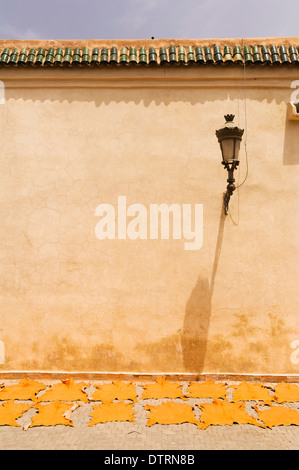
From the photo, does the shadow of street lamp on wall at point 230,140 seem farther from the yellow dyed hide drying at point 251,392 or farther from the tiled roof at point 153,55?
the yellow dyed hide drying at point 251,392

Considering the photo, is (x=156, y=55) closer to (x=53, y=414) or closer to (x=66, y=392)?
(x=66, y=392)

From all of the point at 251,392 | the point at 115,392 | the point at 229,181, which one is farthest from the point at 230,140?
the point at 115,392

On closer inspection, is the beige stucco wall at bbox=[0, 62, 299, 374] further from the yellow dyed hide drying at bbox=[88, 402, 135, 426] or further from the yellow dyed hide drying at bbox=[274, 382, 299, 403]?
the yellow dyed hide drying at bbox=[88, 402, 135, 426]

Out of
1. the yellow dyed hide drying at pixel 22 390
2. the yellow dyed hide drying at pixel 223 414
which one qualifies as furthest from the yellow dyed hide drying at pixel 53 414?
the yellow dyed hide drying at pixel 223 414

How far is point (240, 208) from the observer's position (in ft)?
20.7

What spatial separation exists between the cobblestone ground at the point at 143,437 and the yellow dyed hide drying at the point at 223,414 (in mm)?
64

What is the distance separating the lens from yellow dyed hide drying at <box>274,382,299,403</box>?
Answer: 5.24 meters

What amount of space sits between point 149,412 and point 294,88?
5700 mm

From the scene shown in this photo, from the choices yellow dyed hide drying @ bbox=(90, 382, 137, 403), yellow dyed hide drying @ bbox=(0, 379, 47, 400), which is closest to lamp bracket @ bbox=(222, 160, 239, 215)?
yellow dyed hide drying @ bbox=(90, 382, 137, 403)

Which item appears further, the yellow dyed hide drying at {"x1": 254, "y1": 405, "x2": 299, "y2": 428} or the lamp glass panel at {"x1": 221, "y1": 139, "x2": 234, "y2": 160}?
the lamp glass panel at {"x1": 221, "y1": 139, "x2": 234, "y2": 160}

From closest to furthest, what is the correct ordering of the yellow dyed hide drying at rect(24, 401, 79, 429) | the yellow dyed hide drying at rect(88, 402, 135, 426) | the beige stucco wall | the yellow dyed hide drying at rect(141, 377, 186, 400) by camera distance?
the yellow dyed hide drying at rect(24, 401, 79, 429)
the yellow dyed hide drying at rect(88, 402, 135, 426)
the yellow dyed hide drying at rect(141, 377, 186, 400)
the beige stucco wall

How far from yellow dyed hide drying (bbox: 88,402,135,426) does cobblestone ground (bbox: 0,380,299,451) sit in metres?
Answer: 0.07

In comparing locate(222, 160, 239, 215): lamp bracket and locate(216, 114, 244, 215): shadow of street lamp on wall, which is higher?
locate(216, 114, 244, 215): shadow of street lamp on wall

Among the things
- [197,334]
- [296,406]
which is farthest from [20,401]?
[296,406]
